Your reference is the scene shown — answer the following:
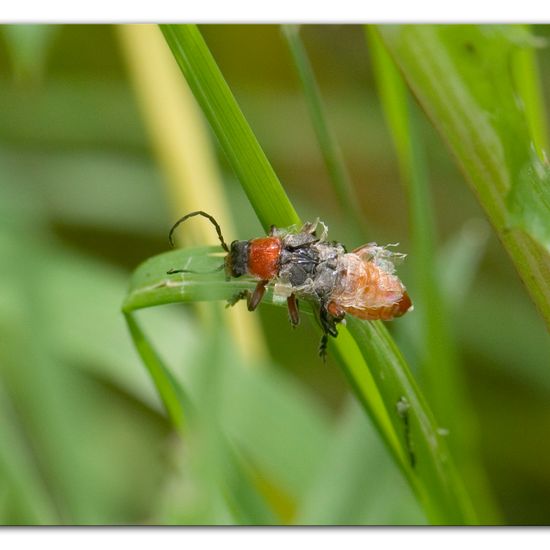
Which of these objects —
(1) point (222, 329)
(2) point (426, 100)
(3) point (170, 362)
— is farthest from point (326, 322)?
(3) point (170, 362)

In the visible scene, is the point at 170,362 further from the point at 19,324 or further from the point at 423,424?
the point at 423,424

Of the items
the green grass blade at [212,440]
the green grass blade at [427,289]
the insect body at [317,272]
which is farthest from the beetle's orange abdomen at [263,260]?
the green grass blade at [427,289]

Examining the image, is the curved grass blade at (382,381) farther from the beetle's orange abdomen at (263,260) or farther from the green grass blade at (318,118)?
the green grass blade at (318,118)

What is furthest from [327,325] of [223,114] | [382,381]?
[223,114]

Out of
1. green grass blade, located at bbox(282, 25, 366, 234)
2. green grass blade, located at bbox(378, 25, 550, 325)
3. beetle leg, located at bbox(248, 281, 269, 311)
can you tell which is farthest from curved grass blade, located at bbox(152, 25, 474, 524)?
green grass blade, located at bbox(282, 25, 366, 234)

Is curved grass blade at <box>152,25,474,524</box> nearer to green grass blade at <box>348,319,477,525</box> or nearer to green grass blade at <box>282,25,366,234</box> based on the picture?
green grass blade at <box>348,319,477,525</box>

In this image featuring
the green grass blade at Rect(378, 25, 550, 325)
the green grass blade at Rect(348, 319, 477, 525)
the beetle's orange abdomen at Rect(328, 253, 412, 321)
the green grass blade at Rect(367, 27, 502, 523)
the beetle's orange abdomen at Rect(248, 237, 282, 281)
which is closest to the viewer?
the green grass blade at Rect(378, 25, 550, 325)
